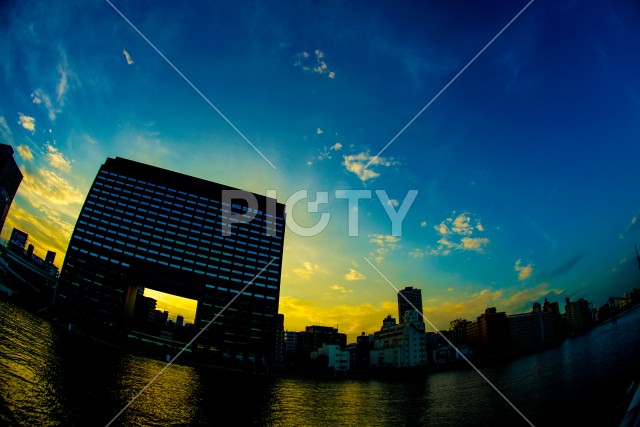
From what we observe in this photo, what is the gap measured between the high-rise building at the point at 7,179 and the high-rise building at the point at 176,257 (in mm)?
36863

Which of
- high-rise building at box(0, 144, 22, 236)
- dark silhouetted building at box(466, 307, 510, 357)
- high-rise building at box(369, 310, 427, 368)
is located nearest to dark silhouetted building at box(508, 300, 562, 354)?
dark silhouetted building at box(466, 307, 510, 357)

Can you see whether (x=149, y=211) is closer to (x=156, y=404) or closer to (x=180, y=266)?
(x=180, y=266)

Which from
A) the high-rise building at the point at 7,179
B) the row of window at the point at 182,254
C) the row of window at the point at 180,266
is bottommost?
the row of window at the point at 180,266

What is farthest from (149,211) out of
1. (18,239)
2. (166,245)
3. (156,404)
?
(156,404)

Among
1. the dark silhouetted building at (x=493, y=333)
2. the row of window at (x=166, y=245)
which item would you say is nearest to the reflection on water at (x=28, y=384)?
the row of window at (x=166, y=245)

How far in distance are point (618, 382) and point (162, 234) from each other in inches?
5536

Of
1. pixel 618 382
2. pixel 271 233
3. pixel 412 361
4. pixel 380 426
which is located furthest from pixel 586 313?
pixel 380 426

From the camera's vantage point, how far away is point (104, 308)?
11125 cm

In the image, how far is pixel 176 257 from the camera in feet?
416

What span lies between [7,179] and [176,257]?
60.9 meters

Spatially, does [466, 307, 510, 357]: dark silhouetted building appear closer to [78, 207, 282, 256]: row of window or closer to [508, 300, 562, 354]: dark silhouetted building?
[508, 300, 562, 354]: dark silhouetted building

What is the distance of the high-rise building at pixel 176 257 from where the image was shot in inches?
4503

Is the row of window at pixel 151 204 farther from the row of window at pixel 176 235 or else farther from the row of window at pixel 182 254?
the row of window at pixel 182 254

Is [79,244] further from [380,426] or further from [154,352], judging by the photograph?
[380,426]
